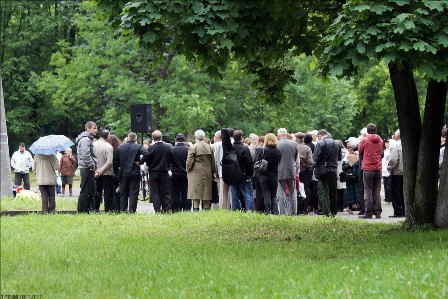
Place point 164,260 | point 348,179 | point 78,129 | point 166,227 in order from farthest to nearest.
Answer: point 78,129 → point 348,179 → point 166,227 → point 164,260

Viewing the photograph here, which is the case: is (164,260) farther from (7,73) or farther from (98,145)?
(7,73)

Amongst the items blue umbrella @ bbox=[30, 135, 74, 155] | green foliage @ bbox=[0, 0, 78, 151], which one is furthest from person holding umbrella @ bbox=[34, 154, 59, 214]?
green foliage @ bbox=[0, 0, 78, 151]

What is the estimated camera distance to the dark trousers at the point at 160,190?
21.1 meters

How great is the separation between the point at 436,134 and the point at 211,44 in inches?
165

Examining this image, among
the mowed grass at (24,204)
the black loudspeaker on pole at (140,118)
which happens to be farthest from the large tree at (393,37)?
the black loudspeaker on pole at (140,118)

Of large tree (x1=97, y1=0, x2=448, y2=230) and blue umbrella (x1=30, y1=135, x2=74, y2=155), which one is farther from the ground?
large tree (x1=97, y1=0, x2=448, y2=230)

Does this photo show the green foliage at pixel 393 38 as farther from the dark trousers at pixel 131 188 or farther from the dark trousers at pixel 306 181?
the dark trousers at pixel 306 181

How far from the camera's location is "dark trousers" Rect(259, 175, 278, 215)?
20.6m

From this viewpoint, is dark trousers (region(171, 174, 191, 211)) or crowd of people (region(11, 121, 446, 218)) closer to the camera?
crowd of people (region(11, 121, 446, 218))

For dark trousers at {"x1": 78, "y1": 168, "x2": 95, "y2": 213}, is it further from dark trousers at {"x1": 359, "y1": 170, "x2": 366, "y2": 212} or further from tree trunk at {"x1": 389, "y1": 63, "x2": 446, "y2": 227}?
tree trunk at {"x1": 389, "y1": 63, "x2": 446, "y2": 227}

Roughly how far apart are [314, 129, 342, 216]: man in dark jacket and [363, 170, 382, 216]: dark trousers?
82 centimetres

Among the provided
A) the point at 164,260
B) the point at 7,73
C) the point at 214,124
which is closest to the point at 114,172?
the point at 164,260

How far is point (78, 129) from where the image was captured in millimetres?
61094

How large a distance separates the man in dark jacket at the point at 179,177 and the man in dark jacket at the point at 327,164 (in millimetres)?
3584
